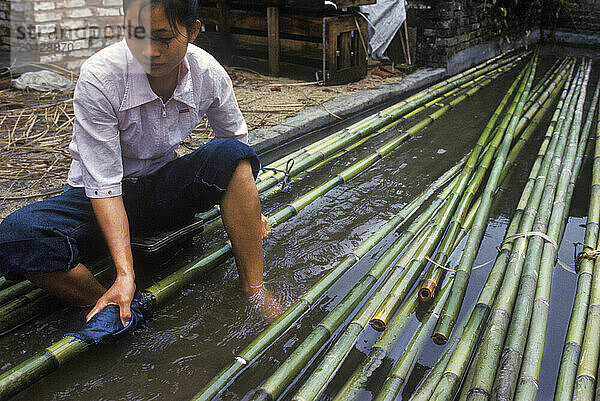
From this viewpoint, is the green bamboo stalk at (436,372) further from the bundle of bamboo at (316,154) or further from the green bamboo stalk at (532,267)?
the bundle of bamboo at (316,154)

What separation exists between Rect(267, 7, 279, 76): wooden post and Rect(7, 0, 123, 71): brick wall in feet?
4.81

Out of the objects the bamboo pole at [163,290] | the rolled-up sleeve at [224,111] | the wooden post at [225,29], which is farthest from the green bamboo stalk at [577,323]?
the wooden post at [225,29]

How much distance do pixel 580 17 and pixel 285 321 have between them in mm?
8266

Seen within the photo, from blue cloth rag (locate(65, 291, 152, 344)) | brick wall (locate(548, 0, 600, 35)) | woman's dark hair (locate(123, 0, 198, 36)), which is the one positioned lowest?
blue cloth rag (locate(65, 291, 152, 344))

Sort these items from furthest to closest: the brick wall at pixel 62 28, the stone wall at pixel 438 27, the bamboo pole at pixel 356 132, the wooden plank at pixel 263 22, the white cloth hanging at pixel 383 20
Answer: the stone wall at pixel 438 27 < the white cloth hanging at pixel 383 20 < the wooden plank at pixel 263 22 < the brick wall at pixel 62 28 < the bamboo pole at pixel 356 132

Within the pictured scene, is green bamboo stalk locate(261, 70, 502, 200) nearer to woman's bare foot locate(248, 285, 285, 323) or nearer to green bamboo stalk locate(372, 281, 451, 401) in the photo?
woman's bare foot locate(248, 285, 285, 323)

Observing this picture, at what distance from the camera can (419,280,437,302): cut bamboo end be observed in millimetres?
1752

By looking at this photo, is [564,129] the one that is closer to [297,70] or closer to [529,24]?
[297,70]

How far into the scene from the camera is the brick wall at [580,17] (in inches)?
307

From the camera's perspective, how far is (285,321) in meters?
1.62

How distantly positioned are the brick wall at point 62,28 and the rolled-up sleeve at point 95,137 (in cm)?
361

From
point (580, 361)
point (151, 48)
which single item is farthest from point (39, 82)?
point (580, 361)

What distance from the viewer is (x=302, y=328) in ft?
5.76

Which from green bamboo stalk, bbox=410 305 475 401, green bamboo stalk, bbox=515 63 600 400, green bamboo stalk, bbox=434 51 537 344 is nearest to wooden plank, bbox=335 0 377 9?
green bamboo stalk, bbox=434 51 537 344
